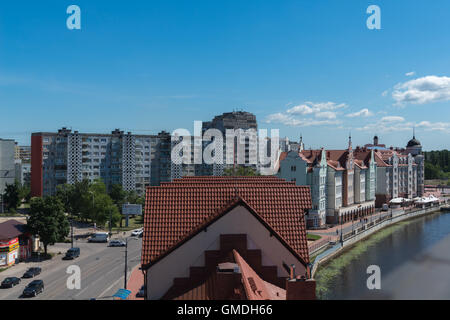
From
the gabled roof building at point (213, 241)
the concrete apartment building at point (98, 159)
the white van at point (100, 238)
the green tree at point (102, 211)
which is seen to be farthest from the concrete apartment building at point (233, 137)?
the gabled roof building at point (213, 241)

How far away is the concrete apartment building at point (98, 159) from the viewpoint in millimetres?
88375

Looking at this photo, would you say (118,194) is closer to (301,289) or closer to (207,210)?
(207,210)

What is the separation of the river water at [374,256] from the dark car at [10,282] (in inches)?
1149

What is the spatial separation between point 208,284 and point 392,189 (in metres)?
95.6

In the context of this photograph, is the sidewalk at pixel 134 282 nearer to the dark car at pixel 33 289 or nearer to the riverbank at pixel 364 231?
the dark car at pixel 33 289

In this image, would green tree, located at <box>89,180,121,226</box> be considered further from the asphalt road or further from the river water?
the river water

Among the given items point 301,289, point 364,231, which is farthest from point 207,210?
point 364,231

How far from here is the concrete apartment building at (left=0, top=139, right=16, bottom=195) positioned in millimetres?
93000

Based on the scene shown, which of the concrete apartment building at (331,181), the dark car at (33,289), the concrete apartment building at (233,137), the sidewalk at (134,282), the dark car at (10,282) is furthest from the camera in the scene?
the concrete apartment building at (233,137)

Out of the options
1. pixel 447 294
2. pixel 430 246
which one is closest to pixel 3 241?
pixel 447 294

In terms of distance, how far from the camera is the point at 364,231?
67.6 metres

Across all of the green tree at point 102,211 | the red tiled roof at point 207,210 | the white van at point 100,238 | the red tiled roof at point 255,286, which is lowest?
the white van at point 100,238

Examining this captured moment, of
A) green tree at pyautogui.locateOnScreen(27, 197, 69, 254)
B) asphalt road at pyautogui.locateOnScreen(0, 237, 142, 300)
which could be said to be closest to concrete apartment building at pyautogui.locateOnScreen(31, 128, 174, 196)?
asphalt road at pyautogui.locateOnScreen(0, 237, 142, 300)

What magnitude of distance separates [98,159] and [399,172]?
79085mm
